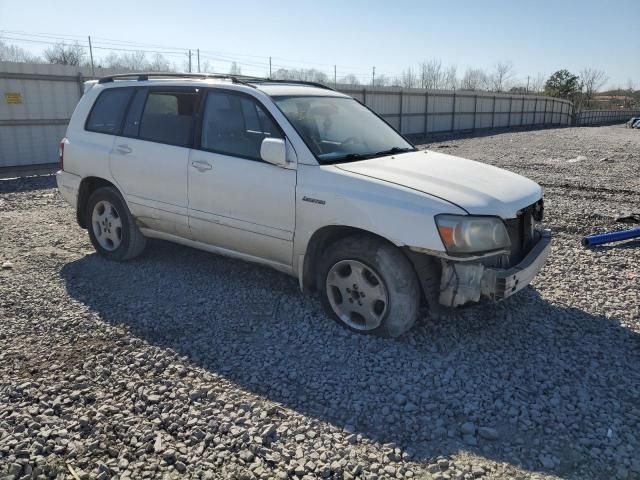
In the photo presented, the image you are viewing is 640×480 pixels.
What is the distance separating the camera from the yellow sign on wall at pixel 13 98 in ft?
39.4

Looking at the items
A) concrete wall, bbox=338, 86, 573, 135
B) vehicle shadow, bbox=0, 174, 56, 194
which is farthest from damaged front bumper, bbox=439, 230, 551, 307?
concrete wall, bbox=338, 86, 573, 135

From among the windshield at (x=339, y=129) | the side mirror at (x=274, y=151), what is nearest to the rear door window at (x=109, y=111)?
the windshield at (x=339, y=129)

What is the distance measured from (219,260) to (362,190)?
246 centimetres

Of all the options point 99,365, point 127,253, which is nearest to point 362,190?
point 99,365

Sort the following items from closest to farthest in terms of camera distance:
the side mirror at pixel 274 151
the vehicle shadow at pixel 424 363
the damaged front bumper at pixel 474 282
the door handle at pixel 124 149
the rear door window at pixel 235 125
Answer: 1. the vehicle shadow at pixel 424 363
2. the damaged front bumper at pixel 474 282
3. the side mirror at pixel 274 151
4. the rear door window at pixel 235 125
5. the door handle at pixel 124 149

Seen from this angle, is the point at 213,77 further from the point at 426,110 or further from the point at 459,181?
the point at 426,110

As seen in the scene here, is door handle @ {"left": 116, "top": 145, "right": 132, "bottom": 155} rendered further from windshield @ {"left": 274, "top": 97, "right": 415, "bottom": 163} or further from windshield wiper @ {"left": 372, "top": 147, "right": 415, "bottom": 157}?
windshield wiper @ {"left": 372, "top": 147, "right": 415, "bottom": 157}

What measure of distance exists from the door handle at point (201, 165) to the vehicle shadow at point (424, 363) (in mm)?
1140

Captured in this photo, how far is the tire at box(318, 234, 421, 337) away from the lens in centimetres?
382

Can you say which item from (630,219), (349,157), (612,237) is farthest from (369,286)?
(630,219)

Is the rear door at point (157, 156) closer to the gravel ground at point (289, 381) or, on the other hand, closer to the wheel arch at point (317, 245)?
the gravel ground at point (289, 381)

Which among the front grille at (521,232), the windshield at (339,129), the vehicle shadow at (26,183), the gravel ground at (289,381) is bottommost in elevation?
the gravel ground at (289,381)

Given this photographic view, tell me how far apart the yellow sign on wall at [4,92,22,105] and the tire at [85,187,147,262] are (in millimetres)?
8126

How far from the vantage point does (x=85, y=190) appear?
5781 millimetres
